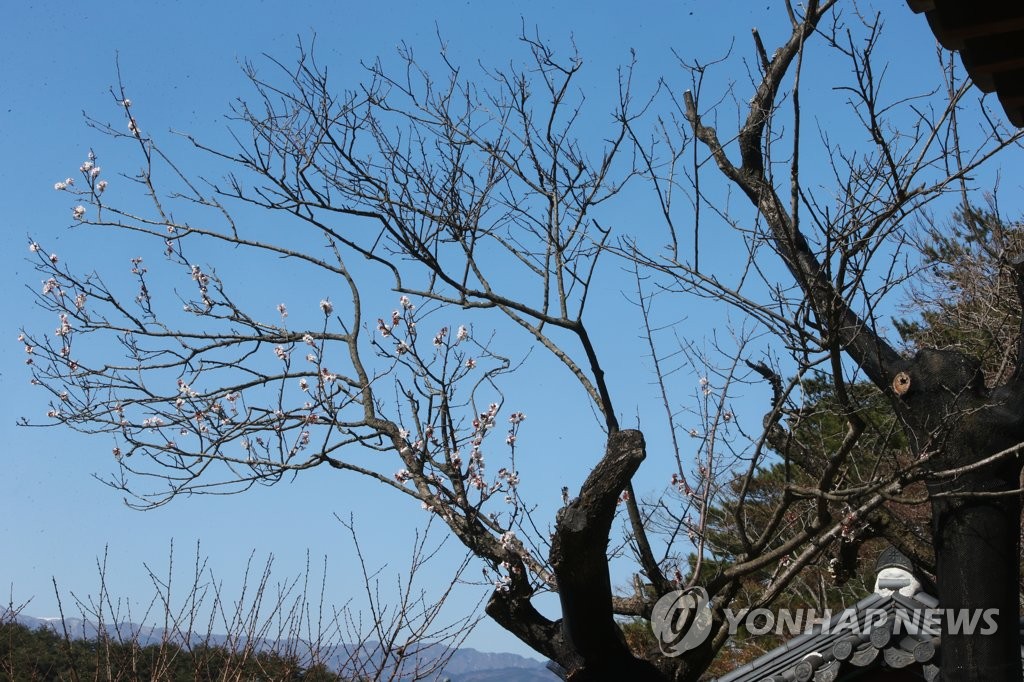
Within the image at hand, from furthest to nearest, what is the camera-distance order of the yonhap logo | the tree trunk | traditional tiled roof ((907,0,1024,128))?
the tree trunk → the yonhap logo → traditional tiled roof ((907,0,1024,128))

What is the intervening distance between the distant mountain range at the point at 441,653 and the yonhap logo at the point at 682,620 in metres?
0.56

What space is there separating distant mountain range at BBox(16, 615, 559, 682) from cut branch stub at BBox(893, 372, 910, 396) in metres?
2.10

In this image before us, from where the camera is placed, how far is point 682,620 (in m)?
3.87

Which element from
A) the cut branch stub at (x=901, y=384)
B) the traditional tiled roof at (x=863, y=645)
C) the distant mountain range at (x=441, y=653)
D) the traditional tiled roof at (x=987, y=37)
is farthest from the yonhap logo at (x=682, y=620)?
the traditional tiled roof at (x=987, y=37)

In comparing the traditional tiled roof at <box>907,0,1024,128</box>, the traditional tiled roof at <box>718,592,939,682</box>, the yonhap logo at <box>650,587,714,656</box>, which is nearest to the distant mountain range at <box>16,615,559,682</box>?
the yonhap logo at <box>650,587,714,656</box>

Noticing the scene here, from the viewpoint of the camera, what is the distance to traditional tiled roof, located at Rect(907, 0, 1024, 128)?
6.99ft

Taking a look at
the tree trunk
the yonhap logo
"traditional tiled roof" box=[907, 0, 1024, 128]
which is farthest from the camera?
the tree trunk

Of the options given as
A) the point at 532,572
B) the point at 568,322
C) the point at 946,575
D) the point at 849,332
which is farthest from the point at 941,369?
the point at 532,572

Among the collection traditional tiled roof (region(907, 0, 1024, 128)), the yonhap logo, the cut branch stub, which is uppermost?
traditional tiled roof (region(907, 0, 1024, 128))

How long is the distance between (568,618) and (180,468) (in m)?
2.27

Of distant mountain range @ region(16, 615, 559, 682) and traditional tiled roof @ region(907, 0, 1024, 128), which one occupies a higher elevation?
traditional tiled roof @ region(907, 0, 1024, 128)

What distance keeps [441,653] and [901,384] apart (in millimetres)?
2516

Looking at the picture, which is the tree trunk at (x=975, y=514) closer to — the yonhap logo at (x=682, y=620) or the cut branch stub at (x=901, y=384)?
the cut branch stub at (x=901, y=384)

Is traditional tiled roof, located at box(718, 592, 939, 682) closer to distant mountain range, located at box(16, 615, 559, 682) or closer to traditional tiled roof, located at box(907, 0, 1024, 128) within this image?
distant mountain range, located at box(16, 615, 559, 682)
